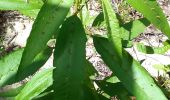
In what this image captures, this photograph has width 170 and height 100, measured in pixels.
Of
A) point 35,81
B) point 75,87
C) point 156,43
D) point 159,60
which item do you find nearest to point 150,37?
point 156,43

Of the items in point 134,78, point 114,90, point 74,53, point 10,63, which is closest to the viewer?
point 74,53

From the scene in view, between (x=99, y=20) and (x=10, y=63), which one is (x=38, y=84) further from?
(x=99, y=20)

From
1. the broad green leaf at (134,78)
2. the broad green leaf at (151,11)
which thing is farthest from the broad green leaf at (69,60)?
the broad green leaf at (151,11)

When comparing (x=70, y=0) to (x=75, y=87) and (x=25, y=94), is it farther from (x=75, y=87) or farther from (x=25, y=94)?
(x=25, y=94)

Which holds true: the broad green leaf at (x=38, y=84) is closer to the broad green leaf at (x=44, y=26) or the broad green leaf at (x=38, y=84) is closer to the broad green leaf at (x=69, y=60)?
the broad green leaf at (x=69, y=60)

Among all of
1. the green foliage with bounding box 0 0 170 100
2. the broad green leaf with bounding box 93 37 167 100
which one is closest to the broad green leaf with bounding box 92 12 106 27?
the green foliage with bounding box 0 0 170 100

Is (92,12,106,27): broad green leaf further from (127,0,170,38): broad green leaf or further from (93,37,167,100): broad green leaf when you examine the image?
(127,0,170,38): broad green leaf

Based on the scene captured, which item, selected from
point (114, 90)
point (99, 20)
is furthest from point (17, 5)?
point (114, 90)

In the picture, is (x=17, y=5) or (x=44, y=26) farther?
(x=17, y=5)
